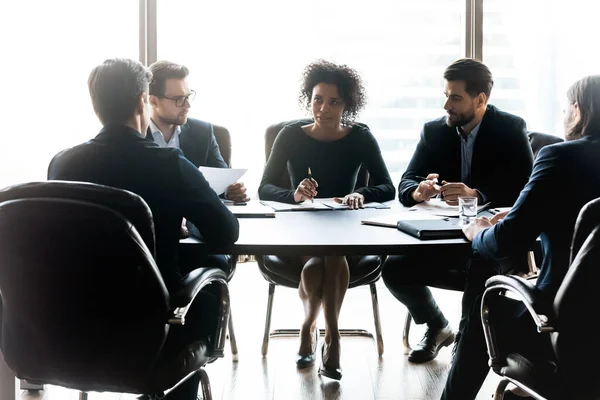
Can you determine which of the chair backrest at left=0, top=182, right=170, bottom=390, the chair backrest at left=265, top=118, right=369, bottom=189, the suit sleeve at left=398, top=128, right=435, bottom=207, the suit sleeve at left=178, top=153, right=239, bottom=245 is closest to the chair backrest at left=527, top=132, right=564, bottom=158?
the suit sleeve at left=398, top=128, right=435, bottom=207

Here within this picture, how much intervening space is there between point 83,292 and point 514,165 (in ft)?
6.89

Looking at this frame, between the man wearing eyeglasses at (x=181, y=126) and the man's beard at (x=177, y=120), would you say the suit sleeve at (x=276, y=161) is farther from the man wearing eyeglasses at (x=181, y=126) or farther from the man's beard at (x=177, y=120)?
the man's beard at (x=177, y=120)

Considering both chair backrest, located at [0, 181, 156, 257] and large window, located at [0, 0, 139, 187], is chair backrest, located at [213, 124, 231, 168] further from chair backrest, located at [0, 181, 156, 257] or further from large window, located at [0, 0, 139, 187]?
chair backrest, located at [0, 181, 156, 257]

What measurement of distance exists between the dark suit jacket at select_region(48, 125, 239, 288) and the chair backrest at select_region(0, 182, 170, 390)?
23 centimetres

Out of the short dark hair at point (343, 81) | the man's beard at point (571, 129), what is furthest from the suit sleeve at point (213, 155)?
the man's beard at point (571, 129)

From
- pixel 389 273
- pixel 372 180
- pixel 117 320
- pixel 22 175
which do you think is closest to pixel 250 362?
pixel 389 273

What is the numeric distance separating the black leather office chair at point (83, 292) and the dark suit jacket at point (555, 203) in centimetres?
91

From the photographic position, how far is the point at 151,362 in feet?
5.15

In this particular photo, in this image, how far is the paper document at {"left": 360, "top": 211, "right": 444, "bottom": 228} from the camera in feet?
7.12

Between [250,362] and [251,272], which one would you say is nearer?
[250,362]

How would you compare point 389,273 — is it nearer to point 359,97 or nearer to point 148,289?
point 359,97

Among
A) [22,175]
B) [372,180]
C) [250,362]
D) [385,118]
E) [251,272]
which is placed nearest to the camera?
[22,175]

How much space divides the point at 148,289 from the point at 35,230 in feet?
0.94

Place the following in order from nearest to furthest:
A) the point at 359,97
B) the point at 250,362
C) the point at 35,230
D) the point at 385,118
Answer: the point at 35,230 → the point at 250,362 → the point at 359,97 → the point at 385,118
